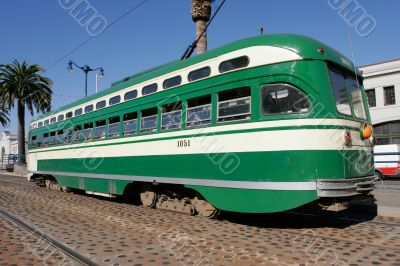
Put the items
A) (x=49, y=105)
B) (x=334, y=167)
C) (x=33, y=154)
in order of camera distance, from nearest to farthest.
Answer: (x=334, y=167) → (x=33, y=154) → (x=49, y=105)

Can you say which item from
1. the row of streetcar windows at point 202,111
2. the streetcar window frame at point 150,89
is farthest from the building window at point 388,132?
the streetcar window frame at point 150,89

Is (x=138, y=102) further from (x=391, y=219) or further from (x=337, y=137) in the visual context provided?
(x=391, y=219)

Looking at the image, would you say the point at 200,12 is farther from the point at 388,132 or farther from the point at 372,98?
the point at 388,132

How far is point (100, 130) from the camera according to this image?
12.2 m

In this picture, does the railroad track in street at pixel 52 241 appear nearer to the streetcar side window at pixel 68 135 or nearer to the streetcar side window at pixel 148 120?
the streetcar side window at pixel 148 120

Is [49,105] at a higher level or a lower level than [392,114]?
higher

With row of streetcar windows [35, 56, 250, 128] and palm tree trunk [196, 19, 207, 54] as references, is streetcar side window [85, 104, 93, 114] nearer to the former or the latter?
row of streetcar windows [35, 56, 250, 128]

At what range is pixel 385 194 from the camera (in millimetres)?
11688

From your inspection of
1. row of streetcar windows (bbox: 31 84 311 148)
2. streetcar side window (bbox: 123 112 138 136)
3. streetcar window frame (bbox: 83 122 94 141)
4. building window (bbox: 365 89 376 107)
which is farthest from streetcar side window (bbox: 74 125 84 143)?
building window (bbox: 365 89 376 107)

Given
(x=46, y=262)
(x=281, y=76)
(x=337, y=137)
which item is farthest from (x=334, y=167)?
(x=46, y=262)

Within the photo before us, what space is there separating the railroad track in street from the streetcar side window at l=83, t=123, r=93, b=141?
4.09 meters

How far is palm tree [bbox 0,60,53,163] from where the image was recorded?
37.7 metres

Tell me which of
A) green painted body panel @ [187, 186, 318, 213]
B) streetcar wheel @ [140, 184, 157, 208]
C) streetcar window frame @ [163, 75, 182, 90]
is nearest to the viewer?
green painted body panel @ [187, 186, 318, 213]

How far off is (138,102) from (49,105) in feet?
105
